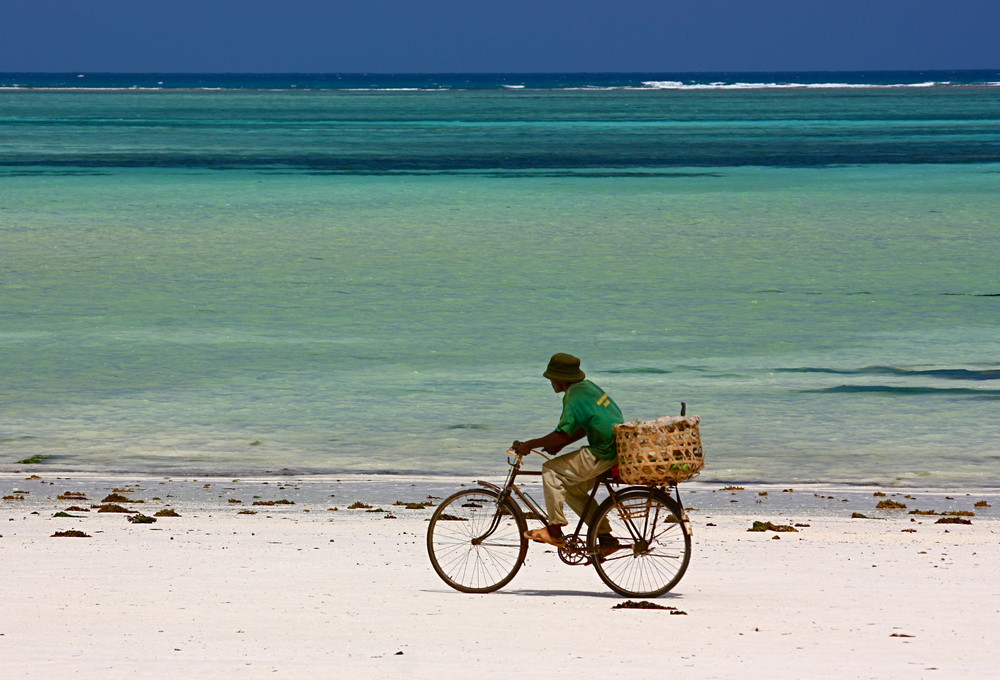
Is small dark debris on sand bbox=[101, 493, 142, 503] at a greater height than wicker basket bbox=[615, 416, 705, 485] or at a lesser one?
lesser

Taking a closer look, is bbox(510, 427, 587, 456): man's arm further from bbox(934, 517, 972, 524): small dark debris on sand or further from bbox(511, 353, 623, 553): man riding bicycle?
bbox(934, 517, 972, 524): small dark debris on sand

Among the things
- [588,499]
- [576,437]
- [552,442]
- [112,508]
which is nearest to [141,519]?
[112,508]

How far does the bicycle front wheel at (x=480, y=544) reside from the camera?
966 cm

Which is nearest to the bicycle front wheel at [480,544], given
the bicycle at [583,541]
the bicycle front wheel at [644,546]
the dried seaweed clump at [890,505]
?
the bicycle at [583,541]

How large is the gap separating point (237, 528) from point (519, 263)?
935 inches

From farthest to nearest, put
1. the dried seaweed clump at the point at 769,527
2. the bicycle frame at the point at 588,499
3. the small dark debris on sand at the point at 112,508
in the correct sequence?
the small dark debris on sand at the point at 112,508, the dried seaweed clump at the point at 769,527, the bicycle frame at the point at 588,499

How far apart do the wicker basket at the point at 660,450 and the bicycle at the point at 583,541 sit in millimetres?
245

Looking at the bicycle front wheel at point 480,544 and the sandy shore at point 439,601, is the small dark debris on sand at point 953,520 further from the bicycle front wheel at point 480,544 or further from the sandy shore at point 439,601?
the bicycle front wheel at point 480,544

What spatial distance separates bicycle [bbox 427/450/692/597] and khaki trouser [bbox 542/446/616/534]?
0.07 m

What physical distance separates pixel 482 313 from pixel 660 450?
19074mm

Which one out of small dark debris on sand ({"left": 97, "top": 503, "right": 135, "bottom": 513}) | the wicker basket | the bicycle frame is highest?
the wicker basket

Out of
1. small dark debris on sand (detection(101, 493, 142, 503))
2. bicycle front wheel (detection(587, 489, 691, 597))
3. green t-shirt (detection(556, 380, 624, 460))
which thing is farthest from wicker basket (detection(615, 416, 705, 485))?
small dark debris on sand (detection(101, 493, 142, 503))

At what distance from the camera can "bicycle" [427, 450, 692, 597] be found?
940cm

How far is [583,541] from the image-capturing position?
31.1 ft
